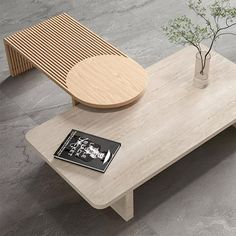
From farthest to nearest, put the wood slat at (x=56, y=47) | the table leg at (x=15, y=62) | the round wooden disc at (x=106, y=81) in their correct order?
the table leg at (x=15, y=62)
the wood slat at (x=56, y=47)
the round wooden disc at (x=106, y=81)

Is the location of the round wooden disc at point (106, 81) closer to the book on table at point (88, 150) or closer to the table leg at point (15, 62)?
the book on table at point (88, 150)

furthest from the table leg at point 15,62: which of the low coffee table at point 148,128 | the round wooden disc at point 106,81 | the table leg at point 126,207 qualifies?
the table leg at point 126,207

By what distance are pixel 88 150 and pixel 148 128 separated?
35 cm

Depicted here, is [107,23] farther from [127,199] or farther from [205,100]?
[127,199]

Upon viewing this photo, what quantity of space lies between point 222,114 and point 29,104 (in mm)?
1336

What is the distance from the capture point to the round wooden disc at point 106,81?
329 centimetres

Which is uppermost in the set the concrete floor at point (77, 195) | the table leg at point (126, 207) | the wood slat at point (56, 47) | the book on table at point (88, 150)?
the wood slat at point (56, 47)

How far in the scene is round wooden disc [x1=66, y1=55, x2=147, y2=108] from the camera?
329cm

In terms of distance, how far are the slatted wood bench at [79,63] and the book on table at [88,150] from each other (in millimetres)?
247

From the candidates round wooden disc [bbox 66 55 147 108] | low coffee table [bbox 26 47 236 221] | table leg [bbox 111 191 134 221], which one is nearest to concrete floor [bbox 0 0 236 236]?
table leg [bbox 111 191 134 221]

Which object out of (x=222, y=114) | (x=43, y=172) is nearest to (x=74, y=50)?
(x=43, y=172)

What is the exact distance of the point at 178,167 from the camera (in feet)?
11.1

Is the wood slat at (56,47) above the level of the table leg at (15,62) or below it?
above

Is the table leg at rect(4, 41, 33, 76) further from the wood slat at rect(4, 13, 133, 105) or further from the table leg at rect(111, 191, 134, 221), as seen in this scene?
the table leg at rect(111, 191, 134, 221)
